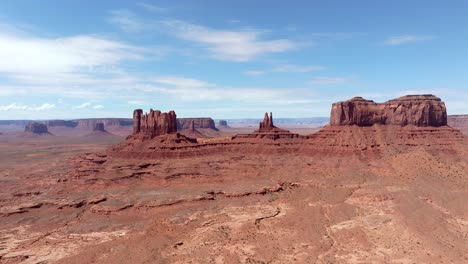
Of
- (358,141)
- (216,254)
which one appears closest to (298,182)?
(358,141)

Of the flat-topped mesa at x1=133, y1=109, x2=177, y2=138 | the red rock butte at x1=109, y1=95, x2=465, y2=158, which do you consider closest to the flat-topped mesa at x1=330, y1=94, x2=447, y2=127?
the red rock butte at x1=109, y1=95, x2=465, y2=158

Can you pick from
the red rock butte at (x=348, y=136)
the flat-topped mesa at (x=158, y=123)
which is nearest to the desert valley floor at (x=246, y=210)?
the red rock butte at (x=348, y=136)

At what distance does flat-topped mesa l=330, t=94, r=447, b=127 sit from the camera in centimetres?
9369

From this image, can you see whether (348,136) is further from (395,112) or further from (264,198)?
(264,198)

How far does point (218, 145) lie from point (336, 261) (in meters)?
61.3

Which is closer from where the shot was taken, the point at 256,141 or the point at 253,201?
the point at 253,201

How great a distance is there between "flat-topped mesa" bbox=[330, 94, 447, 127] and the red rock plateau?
31 centimetres

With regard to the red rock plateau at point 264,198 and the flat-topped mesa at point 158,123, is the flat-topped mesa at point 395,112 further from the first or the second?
the flat-topped mesa at point 158,123

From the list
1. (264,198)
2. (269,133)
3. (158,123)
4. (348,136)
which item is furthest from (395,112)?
(158,123)

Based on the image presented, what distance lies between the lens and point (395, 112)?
95438mm

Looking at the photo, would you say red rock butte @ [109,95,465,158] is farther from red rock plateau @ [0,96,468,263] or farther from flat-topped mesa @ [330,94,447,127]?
red rock plateau @ [0,96,468,263]

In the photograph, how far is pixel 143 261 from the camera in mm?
41031

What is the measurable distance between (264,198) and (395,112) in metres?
51.3

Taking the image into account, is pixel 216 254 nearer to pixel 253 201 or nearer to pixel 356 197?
pixel 253 201
